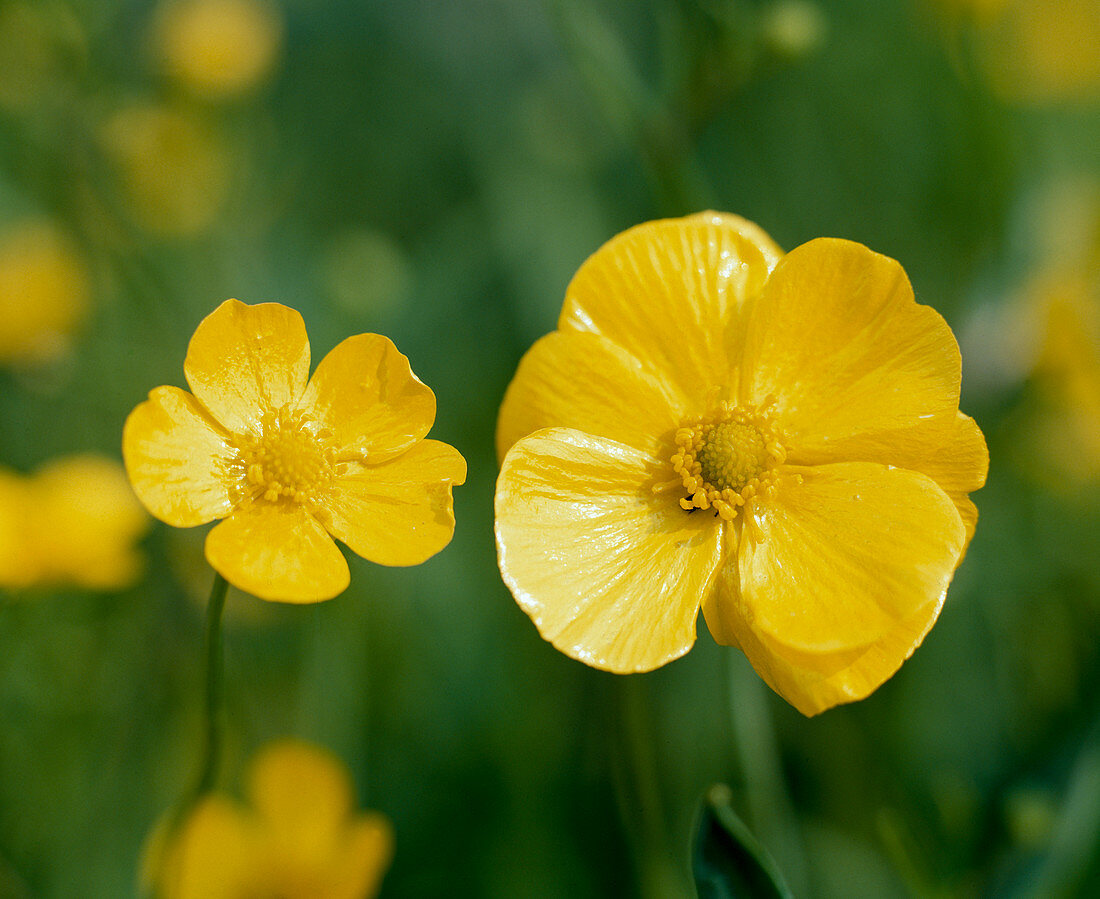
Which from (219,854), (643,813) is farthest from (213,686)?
(643,813)

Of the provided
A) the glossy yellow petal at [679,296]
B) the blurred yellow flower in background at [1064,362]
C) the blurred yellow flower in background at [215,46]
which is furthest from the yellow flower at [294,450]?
the blurred yellow flower in background at [215,46]

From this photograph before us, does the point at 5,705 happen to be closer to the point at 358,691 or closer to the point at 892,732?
the point at 358,691

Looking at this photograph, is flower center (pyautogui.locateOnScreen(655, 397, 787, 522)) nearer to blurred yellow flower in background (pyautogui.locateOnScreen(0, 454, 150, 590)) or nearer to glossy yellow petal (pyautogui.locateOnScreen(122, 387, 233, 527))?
glossy yellow petal (pyautogui.locateOnScreen(122, 387, 233, 527))

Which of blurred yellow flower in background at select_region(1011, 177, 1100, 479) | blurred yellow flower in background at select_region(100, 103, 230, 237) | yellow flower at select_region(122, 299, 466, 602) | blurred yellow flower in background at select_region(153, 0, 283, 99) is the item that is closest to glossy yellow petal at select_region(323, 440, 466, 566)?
yellow flower at select_region(122, 299, 466, 602)

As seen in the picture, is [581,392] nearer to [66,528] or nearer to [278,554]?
[278,554]

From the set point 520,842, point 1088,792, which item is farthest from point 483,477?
point 1088,792

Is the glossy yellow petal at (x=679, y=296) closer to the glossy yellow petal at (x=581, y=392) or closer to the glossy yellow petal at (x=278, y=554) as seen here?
the glossy yellow petal at (x=581, y=392)
